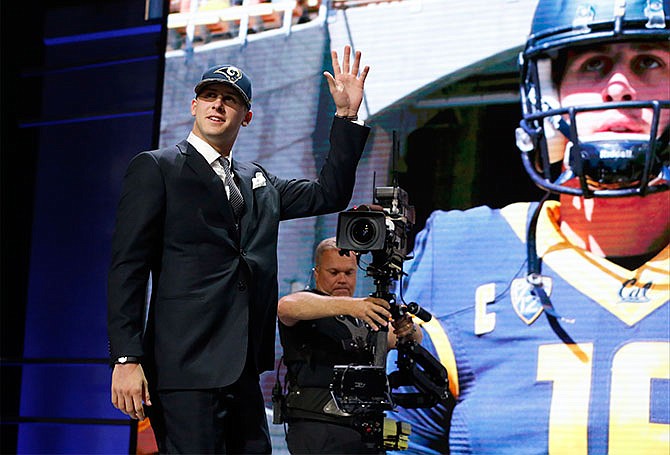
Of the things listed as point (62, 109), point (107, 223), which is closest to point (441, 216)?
point (107, 223)

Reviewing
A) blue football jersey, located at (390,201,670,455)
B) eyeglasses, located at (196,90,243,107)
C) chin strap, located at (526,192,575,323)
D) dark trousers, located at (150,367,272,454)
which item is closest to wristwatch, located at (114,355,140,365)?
dark trousers, located at (150,367,272,454)

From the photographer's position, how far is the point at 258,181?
2275mm

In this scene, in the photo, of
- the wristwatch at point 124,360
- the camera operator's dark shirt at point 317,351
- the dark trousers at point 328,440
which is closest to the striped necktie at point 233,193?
the wristwatch at point 124,360

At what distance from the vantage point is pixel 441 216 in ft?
11.6

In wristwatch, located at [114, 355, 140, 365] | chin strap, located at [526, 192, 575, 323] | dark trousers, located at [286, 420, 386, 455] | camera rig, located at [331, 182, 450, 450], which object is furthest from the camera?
chin strap, located at [526, 192, 575, 323]

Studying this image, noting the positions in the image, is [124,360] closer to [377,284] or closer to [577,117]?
[377,284]

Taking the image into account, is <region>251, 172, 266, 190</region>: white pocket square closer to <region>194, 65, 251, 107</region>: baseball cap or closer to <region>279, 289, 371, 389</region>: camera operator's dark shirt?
<region>194, 65, 251, 107</region>: baseball cap

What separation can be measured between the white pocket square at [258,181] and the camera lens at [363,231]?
30cm

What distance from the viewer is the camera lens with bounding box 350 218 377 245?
243cm

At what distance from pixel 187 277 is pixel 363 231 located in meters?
0.59

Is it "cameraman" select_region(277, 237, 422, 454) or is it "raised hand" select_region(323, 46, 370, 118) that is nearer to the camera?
"raised hand" select_region(323, 46, 370, 118)

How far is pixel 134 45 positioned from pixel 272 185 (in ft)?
8.78

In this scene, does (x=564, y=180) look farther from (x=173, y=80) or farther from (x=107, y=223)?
(x=107, y=223)

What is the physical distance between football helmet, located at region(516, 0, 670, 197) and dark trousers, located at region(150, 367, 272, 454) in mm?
1706
